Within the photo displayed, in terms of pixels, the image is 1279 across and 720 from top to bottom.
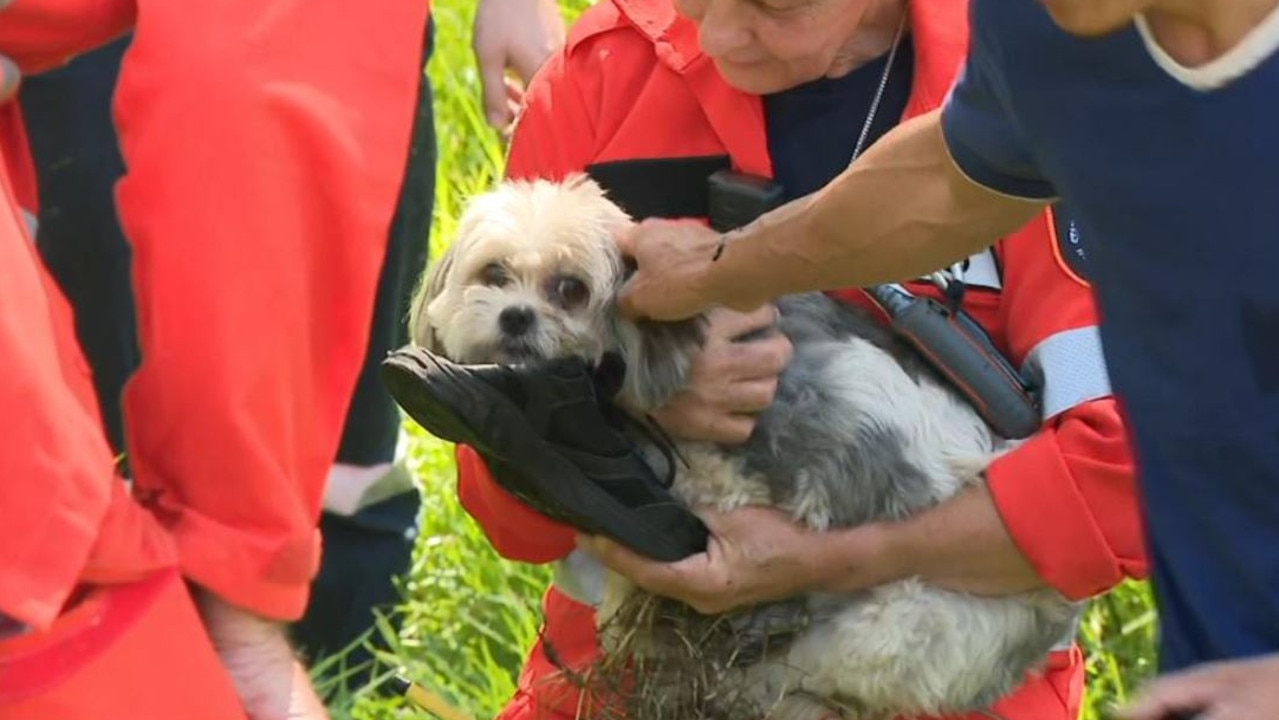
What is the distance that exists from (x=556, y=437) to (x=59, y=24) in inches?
34.9

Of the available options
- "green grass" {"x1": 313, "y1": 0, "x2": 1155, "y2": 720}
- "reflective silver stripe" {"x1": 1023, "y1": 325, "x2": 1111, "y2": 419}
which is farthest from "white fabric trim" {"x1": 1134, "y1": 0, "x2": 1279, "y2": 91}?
"green grass" {"x1": 313, "y1": 0, "x2": 1155, "y2": 720}

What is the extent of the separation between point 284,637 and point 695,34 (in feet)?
3.69

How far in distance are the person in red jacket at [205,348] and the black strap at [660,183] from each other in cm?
92

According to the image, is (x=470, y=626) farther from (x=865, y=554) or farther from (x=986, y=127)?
(x=986, y=127)

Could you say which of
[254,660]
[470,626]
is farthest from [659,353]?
[470,626]

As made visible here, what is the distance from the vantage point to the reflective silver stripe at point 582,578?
9.75 ft

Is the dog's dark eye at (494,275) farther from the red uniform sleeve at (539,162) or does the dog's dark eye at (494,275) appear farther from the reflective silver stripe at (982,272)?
the reflective silver stripe at (982,272)

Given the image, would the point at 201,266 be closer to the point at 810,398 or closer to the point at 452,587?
the point at 810,398

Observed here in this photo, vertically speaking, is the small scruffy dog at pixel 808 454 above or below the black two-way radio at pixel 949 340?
below

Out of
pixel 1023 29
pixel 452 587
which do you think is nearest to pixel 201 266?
pixel 1023 29

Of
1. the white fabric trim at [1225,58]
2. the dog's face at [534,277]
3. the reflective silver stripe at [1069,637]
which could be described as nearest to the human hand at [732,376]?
the dog's face at [534,277]

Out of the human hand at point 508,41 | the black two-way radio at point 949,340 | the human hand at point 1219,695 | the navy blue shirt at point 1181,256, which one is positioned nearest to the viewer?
the human hand at point 1219,695

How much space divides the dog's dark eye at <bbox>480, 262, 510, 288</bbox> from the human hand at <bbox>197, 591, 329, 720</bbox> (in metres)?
0.96

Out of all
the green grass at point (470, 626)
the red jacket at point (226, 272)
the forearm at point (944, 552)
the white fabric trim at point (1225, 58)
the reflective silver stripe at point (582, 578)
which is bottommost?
the green grass at point (470, 626)
